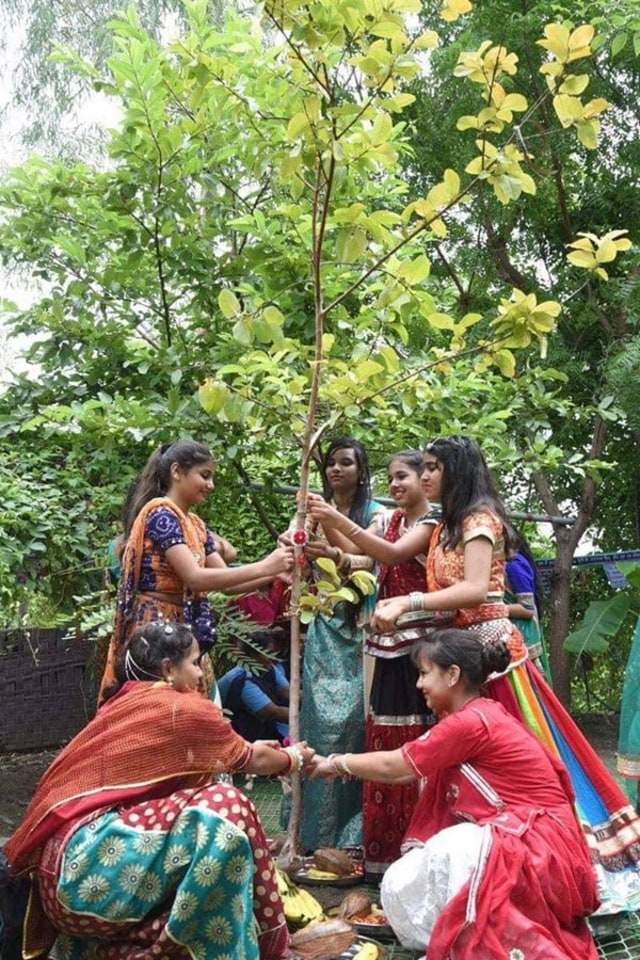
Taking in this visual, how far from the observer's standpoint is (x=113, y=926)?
8.89 ft

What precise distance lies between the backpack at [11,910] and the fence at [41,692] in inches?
147

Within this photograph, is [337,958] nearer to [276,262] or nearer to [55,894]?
[55,894]

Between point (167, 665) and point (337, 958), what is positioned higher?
point (167, 665)

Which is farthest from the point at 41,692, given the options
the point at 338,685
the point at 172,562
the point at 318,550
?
the point at 318,550

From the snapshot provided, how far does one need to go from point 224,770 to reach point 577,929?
3.55 ft

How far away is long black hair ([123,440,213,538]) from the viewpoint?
12.0 feet

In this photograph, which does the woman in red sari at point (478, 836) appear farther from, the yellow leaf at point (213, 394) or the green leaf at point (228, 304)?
the green leaf at point (228, 304)

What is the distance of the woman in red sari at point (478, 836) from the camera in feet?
9.00

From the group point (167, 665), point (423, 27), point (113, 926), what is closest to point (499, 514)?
point (167, 665)

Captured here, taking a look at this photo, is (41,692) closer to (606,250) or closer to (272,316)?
(272,316)

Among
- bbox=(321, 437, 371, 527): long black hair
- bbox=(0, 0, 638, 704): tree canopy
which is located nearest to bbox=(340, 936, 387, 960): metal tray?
bbox=(0, 0, 638, 704): tree canopy

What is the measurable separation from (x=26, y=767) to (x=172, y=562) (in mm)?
3417

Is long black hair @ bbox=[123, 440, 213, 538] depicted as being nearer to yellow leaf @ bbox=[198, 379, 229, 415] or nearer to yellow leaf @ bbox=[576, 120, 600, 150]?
yellow leaf @ bbox=[198, 379, 229, 415]

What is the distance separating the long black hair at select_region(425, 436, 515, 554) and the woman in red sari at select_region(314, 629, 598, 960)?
0.46 meters
